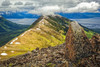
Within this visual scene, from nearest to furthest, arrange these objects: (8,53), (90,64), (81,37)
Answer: (90,64)
(81,37)
(8,53)

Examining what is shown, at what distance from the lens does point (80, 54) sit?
41.6 metres

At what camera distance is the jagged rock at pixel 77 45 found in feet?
137

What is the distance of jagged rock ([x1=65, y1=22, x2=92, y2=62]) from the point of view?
4175 centimetres

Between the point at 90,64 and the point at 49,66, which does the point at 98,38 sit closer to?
the point at 90,64

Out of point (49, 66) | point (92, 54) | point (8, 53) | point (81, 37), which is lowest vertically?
point (8, 53)

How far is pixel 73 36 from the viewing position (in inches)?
1721

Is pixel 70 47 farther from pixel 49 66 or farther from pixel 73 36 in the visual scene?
pixel 49 66

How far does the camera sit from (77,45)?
140 feet

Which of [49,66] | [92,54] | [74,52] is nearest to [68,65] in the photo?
[74,52]

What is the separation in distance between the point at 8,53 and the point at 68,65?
14148cm

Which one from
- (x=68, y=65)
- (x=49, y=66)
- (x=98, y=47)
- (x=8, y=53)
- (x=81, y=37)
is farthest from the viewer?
(x=8, y=53)

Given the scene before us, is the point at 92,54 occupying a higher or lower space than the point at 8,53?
higher

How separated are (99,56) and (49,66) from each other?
1094 inches

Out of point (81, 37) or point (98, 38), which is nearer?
point (81, 37)
